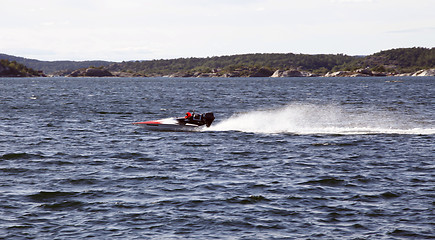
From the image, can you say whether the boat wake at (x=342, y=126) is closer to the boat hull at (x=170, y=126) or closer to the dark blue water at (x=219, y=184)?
the dark blue water at (x=219, y=184)

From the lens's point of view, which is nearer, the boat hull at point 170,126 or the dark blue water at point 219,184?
the dark blue water at point 219,184

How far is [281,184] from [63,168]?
10.8 m

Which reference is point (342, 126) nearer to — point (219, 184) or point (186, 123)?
point (186, 123)

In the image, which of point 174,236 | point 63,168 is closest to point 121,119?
point 63,168

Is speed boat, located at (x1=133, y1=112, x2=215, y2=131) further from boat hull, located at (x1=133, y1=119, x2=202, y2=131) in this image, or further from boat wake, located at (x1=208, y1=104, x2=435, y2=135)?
boat wake, located at (x1=208, y1=104, x2=435, y2=135)

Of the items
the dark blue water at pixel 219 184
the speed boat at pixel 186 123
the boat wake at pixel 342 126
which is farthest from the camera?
the speed boat at pixel 186 123

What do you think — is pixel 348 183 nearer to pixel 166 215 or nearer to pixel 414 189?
pixel 414 189

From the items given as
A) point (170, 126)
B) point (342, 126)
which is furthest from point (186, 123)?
point (342, 126)

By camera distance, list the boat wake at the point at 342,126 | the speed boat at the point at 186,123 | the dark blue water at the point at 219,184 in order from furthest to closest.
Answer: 1. the speed boat at the point at 186,123
2. the boat wake at the point at 342,126
3. the dark blue water at the point at 219,184

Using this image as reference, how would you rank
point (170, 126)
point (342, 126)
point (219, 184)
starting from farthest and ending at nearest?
point (342, 126), point (170, 126), point (219, 184)

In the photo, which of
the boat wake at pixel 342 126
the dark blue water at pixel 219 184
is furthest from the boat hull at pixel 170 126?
the boat wake at pixel 342 126

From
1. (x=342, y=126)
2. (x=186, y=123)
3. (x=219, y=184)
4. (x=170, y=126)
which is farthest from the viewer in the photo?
(x=342, y=126)

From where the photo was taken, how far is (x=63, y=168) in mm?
23375

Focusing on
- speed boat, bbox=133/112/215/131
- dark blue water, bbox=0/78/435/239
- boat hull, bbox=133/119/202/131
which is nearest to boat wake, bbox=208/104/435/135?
dark blue water, bbox=0/78/435/239
